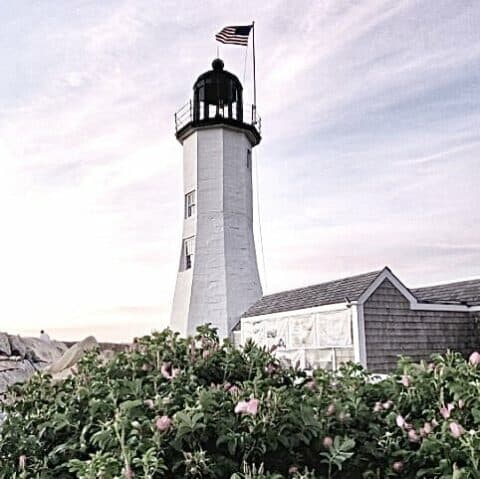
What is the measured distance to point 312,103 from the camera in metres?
8.24

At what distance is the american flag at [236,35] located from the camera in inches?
492

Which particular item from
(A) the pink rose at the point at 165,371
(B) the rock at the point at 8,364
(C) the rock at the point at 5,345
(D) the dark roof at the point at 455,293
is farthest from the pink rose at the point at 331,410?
(C) the rock at the point at 5,345

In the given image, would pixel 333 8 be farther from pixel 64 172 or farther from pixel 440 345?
pixel 440 345

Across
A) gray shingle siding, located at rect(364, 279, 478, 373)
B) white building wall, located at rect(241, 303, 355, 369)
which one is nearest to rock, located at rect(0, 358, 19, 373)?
white building wall, located at rect(241, 303, 355, 369)

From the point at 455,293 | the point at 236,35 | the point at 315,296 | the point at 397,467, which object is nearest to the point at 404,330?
the point at 315,296

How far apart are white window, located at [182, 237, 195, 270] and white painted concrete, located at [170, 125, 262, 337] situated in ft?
0.40

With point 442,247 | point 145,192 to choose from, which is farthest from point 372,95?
point 145,192

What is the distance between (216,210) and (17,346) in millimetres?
5066

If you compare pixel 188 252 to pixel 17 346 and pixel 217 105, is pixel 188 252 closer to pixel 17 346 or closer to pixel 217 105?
pixel 217 105

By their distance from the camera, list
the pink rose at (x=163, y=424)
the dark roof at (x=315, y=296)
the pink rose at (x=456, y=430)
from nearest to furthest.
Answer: the pink rose at (x=163, y=424)
the pink rose at (x=456, y=430)
the dark roof at (x=315, y=296)

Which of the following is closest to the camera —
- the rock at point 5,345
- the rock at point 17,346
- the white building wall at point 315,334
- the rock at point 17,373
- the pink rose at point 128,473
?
the pink rose at point 128,473

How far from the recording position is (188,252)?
13.1 m

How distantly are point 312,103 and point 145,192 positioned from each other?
3.15m

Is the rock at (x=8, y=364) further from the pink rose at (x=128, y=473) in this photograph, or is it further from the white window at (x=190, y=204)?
the pink rose at (x=128, y=473)
